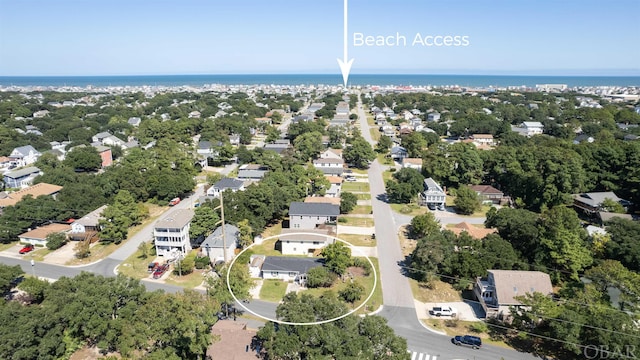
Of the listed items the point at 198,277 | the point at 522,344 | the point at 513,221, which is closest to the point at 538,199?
the point at 513,221

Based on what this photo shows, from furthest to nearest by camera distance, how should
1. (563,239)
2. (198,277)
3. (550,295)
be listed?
(198,277) < (563,239) < (550,295)

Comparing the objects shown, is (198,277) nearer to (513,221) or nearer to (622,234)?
(513,221)

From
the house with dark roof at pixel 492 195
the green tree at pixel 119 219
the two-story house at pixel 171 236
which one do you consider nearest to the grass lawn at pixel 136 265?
the two-story house at pixel 171 236

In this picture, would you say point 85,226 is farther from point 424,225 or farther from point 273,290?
point 424,225

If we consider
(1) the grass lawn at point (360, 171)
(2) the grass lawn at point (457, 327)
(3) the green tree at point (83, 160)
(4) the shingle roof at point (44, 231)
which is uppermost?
(3) the green tree at point (83, 160)

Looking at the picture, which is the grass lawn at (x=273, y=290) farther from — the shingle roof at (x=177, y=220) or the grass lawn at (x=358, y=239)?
the shingle roof at (x=177, y=220)

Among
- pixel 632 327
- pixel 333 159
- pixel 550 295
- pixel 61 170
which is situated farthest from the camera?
pixel 333 159

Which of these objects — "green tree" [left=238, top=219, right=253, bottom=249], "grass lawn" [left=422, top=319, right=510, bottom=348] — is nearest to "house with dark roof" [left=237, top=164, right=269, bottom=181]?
"green tree" [left=238, top=219, right=253, bottom=249]

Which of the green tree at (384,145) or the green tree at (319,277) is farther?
→ the green tree at (384,145)
